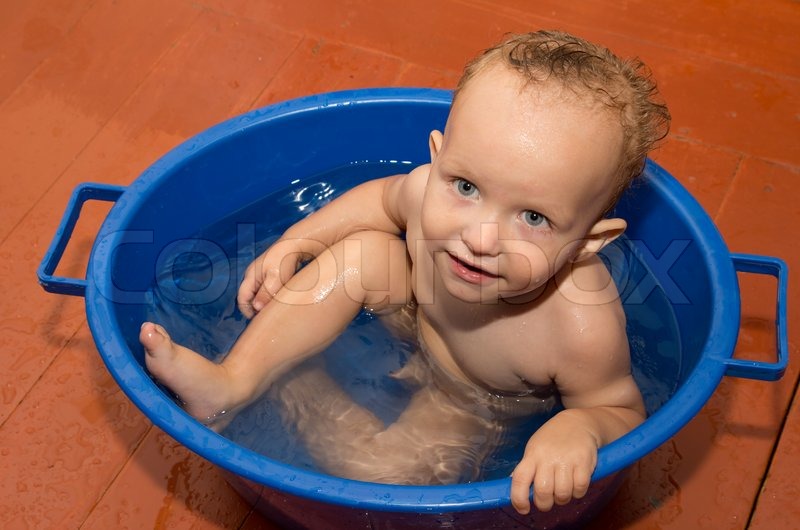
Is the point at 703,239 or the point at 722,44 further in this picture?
the point at 722,44

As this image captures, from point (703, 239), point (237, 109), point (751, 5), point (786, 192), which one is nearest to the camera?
point (703, 239)

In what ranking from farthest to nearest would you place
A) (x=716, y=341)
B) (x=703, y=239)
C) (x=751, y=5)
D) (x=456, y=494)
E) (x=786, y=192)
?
1. (x=751, y=5)
2. (x=786, y=192)
3. (x=703, y=239)
4. (x=716, y=341)
5. (x=456, y=494)

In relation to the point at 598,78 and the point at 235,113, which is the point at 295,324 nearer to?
the point at 598,78

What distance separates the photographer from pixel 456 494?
881 millimetres

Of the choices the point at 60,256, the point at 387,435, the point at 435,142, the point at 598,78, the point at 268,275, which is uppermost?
the point at 598,78

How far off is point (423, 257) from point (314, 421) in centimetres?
25

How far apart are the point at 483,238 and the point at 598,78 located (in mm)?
198

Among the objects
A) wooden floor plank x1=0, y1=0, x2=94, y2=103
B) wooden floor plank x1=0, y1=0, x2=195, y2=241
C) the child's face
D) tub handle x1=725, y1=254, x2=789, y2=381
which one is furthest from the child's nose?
wooden floor plank x1=0, y1=0, x2=94, y2=103

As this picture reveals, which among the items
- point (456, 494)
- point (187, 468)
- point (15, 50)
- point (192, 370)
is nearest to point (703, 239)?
point (456, 494)

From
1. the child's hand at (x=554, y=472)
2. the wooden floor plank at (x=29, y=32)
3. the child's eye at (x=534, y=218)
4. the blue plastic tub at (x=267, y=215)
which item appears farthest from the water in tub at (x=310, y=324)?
the wooden floor plank at (x=29, y=32)

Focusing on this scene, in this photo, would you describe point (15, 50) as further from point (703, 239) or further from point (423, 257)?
point (703, 239)

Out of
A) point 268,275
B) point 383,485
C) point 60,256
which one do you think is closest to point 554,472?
point 383,485

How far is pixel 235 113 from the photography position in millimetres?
1656

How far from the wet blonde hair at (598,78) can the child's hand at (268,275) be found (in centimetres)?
38
